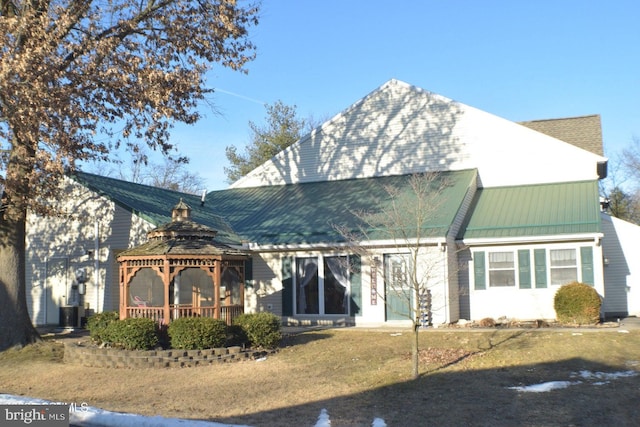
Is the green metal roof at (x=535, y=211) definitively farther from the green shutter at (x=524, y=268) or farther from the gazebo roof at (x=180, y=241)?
the gazebo roof at (x=180, y=241)

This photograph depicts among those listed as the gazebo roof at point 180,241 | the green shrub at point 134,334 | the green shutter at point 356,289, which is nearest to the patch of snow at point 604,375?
the gazebo roof at point 180,241

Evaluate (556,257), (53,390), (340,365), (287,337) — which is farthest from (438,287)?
(53,390)

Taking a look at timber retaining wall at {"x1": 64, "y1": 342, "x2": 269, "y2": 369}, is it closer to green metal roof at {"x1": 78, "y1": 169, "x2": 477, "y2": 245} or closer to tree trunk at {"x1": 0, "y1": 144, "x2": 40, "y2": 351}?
tree trunk at {"x1": 0, "y1": 144, "x2": 40, "y2": 351}

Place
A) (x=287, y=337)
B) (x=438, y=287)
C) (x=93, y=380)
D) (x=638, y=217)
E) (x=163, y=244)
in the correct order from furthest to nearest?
1. (x=638, y=217)
2. (x=438, y=287)
3. (x=287, y=337)
4. (x=163, y=244)
5. (x=93, y=380)

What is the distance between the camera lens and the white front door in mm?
22156

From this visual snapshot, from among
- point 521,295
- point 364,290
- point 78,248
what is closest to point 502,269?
point 521,295

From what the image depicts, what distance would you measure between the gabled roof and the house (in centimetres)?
8

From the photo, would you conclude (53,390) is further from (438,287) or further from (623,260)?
(623,260)

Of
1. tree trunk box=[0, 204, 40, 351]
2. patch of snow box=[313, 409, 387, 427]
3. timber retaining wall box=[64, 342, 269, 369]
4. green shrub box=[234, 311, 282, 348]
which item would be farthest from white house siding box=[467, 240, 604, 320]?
tree trunk box=[0, 204, 40, 351]

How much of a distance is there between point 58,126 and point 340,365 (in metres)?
8.75

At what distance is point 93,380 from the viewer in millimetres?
13039

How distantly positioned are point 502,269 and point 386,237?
4053 mm

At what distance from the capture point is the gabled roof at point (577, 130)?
25.7m

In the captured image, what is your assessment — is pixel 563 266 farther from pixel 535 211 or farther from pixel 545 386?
pixel 545 386
